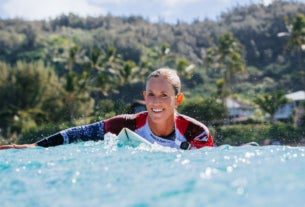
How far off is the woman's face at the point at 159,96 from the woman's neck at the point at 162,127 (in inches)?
9.6

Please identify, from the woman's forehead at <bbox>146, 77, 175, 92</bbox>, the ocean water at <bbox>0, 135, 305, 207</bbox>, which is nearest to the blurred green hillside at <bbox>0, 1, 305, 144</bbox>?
the woman's forehead at <bbox>146, 77, 175, 92</bbox>

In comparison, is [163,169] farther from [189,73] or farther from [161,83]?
[189,73]

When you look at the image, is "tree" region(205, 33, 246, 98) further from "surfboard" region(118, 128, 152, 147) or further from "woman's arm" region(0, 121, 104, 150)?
"surfboard" region(118, 128, 152, 147)

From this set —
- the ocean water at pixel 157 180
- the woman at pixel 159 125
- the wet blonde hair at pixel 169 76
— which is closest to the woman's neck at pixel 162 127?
the woman at pixel 159 125

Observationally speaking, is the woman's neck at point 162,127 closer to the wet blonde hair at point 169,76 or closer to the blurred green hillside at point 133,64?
the wet blonde hair at point 169,76

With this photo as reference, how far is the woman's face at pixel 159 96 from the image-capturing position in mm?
5746

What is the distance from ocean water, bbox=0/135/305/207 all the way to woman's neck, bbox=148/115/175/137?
3.04ft

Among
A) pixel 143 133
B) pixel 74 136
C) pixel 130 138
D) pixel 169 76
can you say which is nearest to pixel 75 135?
pixel 74 136

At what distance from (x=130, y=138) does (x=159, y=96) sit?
665mm

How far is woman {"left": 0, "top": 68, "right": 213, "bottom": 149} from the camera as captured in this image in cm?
578

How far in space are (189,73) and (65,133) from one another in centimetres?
5828

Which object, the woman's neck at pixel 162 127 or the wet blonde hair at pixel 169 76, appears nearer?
the wet blonde hair at pixel 169 76

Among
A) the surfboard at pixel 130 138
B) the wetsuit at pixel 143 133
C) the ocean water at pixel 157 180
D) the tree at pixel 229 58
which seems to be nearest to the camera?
the ocean water at pixel 157 180

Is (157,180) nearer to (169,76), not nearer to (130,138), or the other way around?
(169,76)
